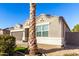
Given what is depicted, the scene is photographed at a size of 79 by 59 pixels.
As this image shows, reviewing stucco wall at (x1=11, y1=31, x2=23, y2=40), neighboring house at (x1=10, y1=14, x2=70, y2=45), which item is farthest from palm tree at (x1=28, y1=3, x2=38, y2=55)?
stucco wall at (x1=11, y1=31, x2=23, y2=40)

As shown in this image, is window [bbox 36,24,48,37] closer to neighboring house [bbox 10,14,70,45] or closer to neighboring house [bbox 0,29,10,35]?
neighboring house [bbox 10,14,70,45]

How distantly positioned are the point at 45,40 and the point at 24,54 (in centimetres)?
51

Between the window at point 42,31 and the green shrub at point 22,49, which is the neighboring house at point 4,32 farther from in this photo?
the window at point 42,31

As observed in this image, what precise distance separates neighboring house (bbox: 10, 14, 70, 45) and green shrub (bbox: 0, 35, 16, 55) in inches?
4.6

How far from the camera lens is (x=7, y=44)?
538cm

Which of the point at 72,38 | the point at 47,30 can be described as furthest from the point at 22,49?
the point at 72,38

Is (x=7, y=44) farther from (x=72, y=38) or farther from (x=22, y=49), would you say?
(x=72, y=38)

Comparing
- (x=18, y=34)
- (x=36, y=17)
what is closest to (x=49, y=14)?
(x=36, y=17)

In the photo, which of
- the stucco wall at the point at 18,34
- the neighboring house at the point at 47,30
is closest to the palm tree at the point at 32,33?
the neighboring house at the point at 47,30

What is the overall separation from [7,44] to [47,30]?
0.85 metres

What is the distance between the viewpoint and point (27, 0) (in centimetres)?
521

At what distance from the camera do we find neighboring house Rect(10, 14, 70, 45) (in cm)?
532

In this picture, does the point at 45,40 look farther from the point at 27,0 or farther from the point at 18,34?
the point at 27,0

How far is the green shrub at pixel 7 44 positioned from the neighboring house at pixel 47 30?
0.12 metres
